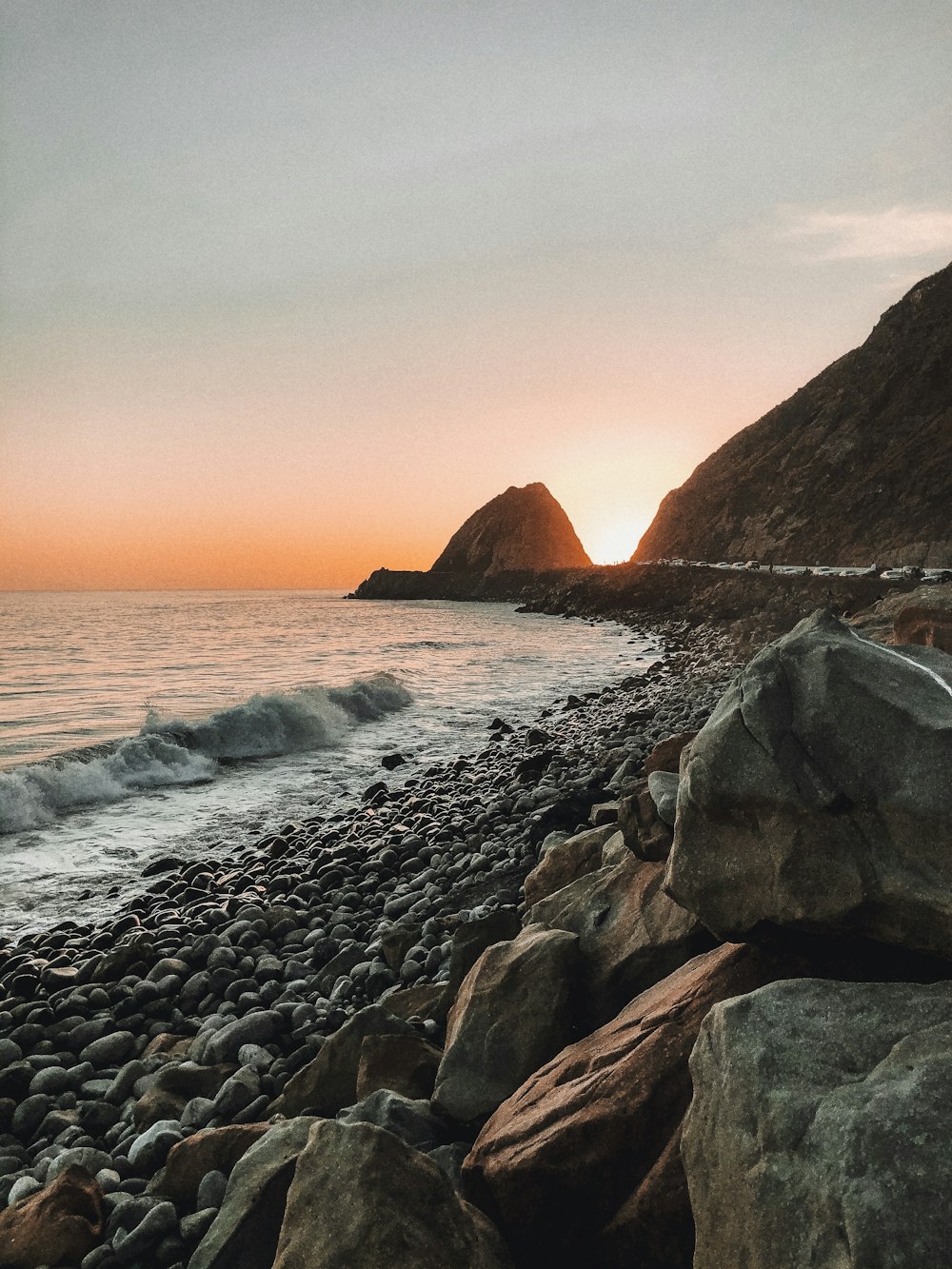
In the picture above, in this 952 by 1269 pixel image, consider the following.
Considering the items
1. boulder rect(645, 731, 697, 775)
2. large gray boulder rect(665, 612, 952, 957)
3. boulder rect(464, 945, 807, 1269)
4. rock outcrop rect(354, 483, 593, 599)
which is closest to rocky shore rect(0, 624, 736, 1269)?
boulder rect(464, 945, 807, 1269)

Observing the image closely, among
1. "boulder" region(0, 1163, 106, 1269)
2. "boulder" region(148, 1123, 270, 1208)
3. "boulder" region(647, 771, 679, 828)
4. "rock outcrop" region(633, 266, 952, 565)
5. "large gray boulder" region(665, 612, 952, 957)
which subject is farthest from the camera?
"rock outcrop" region(633, 266, 952, 565)

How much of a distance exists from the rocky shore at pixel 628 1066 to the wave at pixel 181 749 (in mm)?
7033

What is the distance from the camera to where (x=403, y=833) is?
31.4ft

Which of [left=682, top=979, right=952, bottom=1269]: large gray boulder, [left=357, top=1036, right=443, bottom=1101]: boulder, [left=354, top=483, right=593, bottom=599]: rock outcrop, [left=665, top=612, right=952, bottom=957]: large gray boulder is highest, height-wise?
[left=354, top=483, right=593, bottom=599]: rock outcrop

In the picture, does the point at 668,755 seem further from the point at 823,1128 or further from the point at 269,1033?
the point at 823,1128

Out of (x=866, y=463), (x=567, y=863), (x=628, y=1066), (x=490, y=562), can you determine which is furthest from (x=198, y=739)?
(x=490, y=562)

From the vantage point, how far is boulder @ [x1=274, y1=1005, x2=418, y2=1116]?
3996mm

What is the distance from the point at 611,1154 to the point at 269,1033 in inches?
124

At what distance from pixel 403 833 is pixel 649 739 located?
16.6 ft

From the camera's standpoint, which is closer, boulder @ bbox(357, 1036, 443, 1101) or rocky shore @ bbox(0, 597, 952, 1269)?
rocky shore @ bbox(0, 597, 952, 1269)

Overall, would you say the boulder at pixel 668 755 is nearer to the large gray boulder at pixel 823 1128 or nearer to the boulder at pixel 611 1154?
the boulder at pixel 611 1154

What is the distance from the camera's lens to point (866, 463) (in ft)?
232

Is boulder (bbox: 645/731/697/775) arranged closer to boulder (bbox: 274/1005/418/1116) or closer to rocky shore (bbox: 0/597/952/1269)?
rocky shore (bbox: 0/597/952/1269)

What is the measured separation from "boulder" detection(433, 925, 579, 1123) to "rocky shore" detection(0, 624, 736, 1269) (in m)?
0.02
